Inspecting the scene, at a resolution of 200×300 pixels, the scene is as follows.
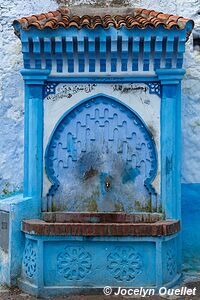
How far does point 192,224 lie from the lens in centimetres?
693

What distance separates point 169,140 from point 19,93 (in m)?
2.33

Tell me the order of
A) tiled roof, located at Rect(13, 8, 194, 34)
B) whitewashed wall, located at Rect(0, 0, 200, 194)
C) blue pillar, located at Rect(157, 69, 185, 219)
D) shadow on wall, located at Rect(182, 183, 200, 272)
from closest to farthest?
tiled roof, located at Rect(13, 8, 194, 34) < blue pillar, located at Rect(157, 69, 185, 219) < shadow on wall, located at Rect(182, 183, 200, 272) < whitewashed wall, located at Rect(0, 0, 200, 194)

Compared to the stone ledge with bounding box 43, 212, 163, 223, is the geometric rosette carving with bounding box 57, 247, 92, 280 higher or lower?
lower

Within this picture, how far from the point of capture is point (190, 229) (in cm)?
692

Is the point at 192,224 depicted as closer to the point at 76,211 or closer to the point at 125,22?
the point at 76,211

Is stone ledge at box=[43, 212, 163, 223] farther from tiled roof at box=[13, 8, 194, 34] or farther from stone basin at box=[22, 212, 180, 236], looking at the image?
tiled roof at box=[13, 8, 194, 34]

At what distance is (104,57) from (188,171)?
1.99 meters

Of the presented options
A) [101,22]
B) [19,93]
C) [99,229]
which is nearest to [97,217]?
[99,229]

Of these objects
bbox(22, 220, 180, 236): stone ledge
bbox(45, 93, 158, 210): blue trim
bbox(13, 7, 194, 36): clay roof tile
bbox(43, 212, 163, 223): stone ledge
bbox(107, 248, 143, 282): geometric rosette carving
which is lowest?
bbox(107, 248, 143, 282): geometric rosette carving

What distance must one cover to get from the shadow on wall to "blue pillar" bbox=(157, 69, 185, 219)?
0.48m

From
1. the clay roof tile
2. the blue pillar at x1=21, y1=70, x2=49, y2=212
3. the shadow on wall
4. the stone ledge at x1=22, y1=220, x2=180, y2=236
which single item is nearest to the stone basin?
the stone ledge at x1=22, y1=220, x2=180, y2=236

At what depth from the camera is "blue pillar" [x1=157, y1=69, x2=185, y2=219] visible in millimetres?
6375

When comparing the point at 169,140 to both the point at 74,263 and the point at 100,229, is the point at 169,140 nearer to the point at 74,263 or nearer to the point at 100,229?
the point at 100,229

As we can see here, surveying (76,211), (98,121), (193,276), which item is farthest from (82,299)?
(98,121)
